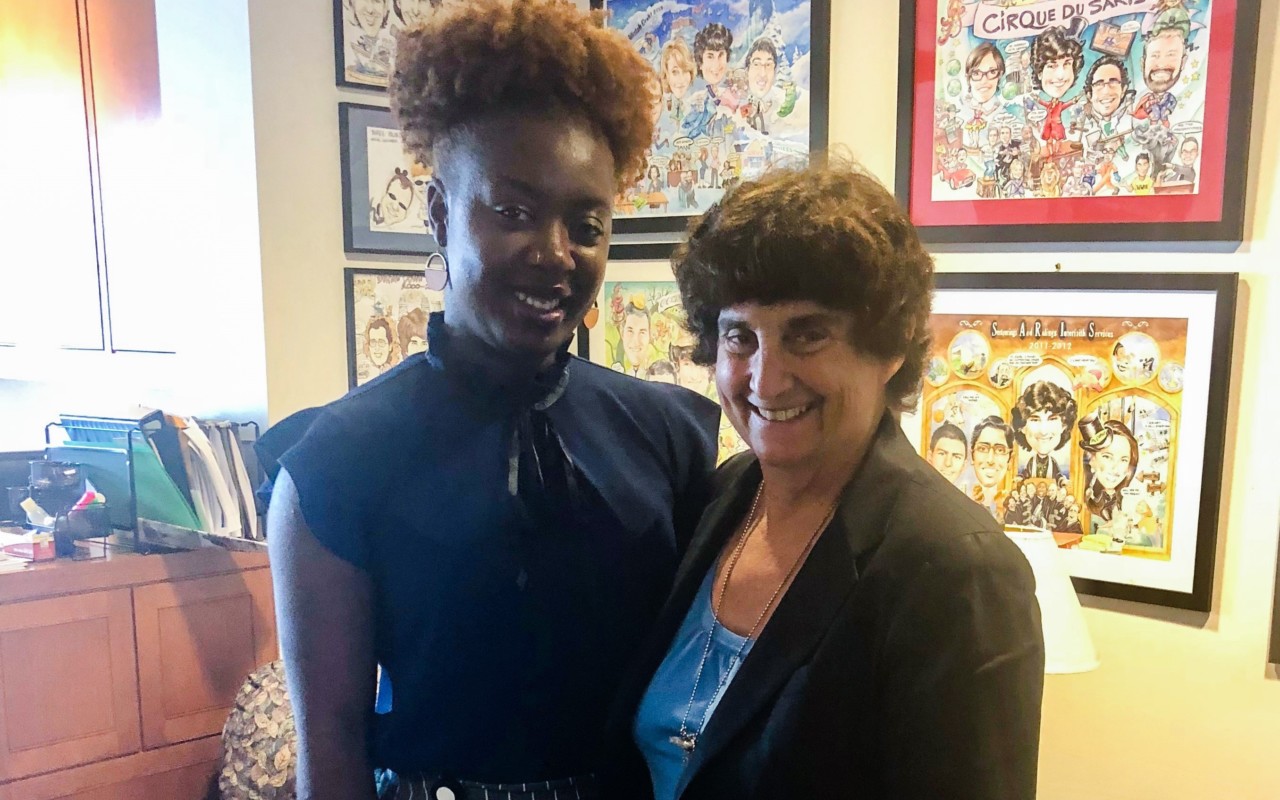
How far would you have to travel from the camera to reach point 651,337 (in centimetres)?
223

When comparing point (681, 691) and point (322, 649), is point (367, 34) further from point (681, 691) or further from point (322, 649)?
point (681, 691)

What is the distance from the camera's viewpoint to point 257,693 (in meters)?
1.87

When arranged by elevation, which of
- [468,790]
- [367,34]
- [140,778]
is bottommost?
[140,778]

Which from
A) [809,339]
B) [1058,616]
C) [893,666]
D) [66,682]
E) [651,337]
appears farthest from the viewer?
[651,337]

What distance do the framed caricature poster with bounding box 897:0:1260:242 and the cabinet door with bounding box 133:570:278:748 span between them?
1.63 metres

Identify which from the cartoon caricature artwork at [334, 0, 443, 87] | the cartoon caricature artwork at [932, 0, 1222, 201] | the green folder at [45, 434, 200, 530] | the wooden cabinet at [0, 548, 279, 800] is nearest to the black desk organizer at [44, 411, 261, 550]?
the green folder at [45, 434, 200, 530]

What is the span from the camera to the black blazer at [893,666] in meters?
0.80

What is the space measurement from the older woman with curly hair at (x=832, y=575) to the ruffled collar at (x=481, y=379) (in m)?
0.21

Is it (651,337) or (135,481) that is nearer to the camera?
(135,481)

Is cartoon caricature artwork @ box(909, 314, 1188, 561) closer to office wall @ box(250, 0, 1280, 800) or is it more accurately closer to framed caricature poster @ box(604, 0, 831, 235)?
office wall @ box(250, 0, 1280, 800)

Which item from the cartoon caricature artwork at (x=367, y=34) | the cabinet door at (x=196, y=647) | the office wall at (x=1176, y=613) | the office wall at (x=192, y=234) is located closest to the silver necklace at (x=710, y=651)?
the office wall at (x=1176, y=613)

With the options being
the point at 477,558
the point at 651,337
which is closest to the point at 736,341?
the point at 477,558

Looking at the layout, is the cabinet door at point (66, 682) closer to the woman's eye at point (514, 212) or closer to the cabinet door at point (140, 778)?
the cabinet door at point (140, 778)

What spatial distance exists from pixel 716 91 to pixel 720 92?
0.01m
